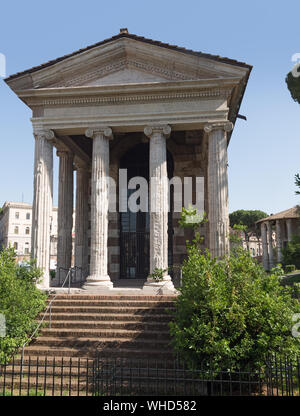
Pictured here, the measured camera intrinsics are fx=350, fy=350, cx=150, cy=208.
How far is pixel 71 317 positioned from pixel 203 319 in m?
4.79

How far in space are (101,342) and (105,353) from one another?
0.53m

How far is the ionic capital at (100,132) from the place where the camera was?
12609 mm

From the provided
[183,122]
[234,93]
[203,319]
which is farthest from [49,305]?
[234,93]

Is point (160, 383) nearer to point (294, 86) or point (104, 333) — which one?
point (104, 333)

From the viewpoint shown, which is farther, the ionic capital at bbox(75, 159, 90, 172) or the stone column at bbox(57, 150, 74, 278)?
the ionic capital at bbox(75, 159, 90, 172)

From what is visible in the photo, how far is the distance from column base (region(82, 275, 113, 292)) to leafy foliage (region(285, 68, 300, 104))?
10.9 m

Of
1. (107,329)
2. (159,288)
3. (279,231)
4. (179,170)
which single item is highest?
(179,170)

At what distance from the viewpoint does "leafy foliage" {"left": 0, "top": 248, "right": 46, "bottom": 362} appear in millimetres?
8274

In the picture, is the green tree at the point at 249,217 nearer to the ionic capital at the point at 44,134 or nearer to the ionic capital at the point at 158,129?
the ionic capital at the point at 158,129

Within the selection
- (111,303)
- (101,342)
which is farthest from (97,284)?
(101,342)

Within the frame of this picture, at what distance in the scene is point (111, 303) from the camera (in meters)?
10.6

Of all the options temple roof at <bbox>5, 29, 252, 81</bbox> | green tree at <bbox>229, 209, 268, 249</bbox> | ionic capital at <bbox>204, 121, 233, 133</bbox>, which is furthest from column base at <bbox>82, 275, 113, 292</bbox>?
green tree at <bbox>229, 209, 268, 249</bbox>

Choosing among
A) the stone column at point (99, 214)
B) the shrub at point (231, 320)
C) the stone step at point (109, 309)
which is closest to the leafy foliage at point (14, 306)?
the stone step at point (109, 309)

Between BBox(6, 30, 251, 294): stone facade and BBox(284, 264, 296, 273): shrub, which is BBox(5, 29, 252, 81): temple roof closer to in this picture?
BBox(6, 30, 251, 294): stone facade
